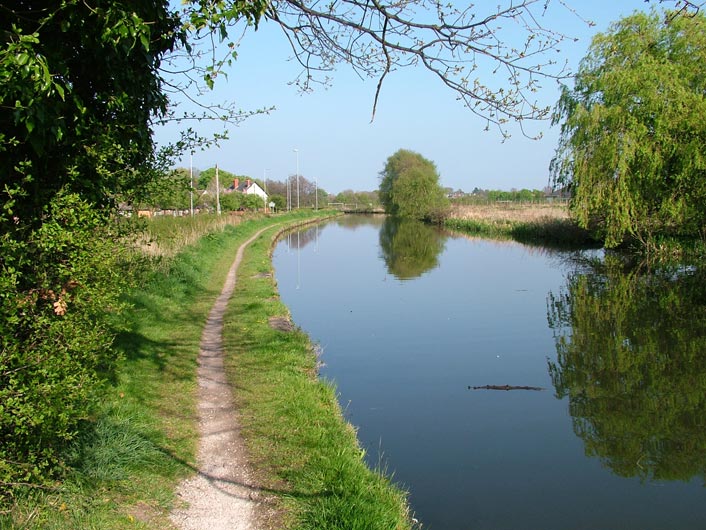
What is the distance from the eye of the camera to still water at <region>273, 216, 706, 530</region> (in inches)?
237

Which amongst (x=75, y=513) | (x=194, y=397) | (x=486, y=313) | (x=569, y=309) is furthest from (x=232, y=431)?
(x=569, y=309)

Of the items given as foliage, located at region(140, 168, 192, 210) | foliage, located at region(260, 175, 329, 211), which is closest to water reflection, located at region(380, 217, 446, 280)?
foliage, located at region(140, 168, 192, 210)

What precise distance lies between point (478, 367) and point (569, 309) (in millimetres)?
6036

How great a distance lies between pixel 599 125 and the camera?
2456 cm

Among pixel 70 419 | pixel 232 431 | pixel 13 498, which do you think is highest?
pixel 70 419

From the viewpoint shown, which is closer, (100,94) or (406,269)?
(100,94)

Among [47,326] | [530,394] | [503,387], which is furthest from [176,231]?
[47,326]

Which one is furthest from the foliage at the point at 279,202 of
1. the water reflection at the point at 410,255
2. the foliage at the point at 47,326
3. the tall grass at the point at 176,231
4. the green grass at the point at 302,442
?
the foliage at the point at 47,326

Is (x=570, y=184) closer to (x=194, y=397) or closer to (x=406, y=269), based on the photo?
(x=406, y=269)

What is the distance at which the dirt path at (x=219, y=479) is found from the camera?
432 cm

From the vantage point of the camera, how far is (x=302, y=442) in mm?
5707

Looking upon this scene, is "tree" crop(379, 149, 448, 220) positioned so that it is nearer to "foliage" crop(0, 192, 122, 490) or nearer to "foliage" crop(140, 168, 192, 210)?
"foliage" crop(140, 168, 192, 210)

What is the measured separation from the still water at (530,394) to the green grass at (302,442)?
760 mm

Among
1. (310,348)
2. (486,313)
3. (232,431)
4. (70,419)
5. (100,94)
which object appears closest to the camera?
(70,419)
